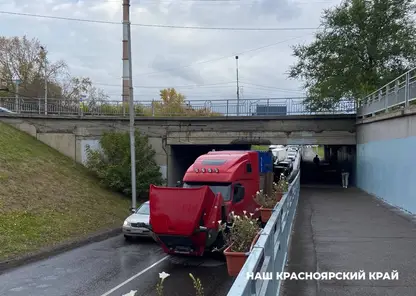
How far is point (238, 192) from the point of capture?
41.5 ft

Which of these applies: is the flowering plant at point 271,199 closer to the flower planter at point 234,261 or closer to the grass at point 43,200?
the flower planter at point 234,261

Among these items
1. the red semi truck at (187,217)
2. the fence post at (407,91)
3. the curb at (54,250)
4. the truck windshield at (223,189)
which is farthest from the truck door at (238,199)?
the fence post at (407,91)

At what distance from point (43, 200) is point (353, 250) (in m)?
13.6

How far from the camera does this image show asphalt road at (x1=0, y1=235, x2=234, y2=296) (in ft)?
30.4

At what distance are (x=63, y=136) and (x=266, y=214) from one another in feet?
61.5

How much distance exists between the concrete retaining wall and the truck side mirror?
521cm

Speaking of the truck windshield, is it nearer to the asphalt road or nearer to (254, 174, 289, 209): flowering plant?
(254, 174, 289, 209): flowering plant

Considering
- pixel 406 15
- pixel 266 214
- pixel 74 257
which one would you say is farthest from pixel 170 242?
pixel 406 15

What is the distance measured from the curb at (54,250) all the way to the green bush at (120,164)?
6999 mm

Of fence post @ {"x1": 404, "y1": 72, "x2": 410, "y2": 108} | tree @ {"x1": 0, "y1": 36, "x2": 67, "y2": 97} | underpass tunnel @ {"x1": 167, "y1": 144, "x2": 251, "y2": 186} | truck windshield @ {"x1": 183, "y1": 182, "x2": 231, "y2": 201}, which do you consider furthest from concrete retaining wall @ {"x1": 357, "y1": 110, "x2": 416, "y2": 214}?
tree @ {"x1": 0, "y1": 36, "x2": 67, "y2": 97}

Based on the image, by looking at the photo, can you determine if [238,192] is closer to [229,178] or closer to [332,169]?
[229,178]

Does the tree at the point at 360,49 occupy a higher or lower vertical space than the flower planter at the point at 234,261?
higher

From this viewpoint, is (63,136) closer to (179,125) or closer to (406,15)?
(179,125)

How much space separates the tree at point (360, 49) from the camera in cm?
2884
